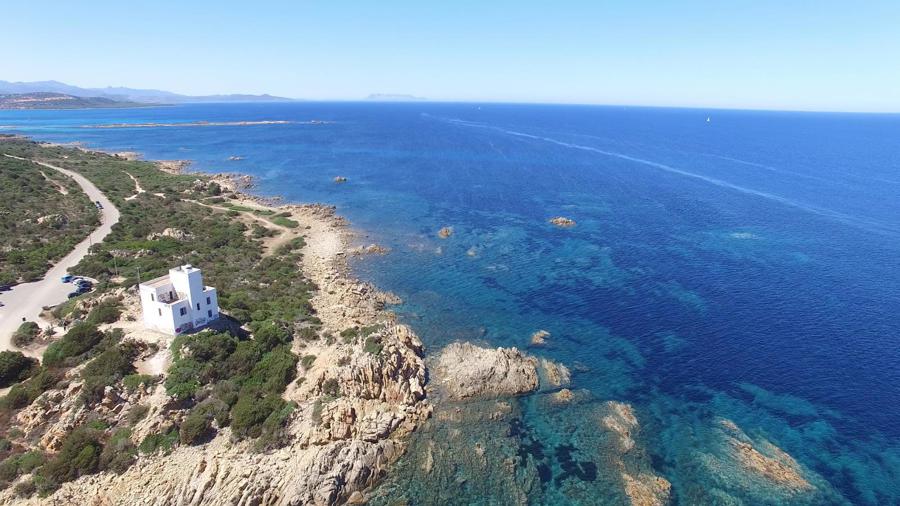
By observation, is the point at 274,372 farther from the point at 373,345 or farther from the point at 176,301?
the point at 176,301

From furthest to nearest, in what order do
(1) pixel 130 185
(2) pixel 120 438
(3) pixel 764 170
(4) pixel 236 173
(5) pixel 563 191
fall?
(3) pixel 764 170 < (4) pixel 236 173 < (5) pixel 563 191 < (1) pixel 130 185 < (2) pixel 120 438

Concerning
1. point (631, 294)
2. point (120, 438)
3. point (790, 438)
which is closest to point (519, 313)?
point (631, 294)

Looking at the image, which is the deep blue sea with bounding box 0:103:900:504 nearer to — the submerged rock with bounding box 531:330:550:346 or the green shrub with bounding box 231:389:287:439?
the submerged rock with bounding box 531:330:550:346

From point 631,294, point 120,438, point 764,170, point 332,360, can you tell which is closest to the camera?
point 120,438

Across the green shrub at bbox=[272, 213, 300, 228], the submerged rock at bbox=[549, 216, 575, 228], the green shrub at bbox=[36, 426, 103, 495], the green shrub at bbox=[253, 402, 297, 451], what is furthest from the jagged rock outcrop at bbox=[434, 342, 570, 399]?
the green shrub at bbox=[272, 213, 300, 228]

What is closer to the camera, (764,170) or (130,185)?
(130,185)

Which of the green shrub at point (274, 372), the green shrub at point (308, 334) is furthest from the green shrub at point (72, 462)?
the green shrub at point (308, 334)

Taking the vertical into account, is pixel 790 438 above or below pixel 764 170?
below

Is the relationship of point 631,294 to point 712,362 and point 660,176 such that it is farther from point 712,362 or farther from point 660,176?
point 660,176
